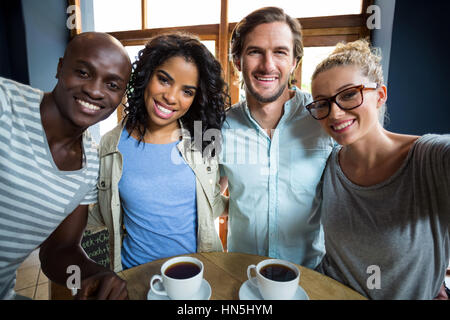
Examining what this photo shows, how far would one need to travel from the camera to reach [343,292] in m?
0.96

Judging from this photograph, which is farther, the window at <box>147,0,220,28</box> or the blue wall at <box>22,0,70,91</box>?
the blue wall at <box>22,0,70,91</box>

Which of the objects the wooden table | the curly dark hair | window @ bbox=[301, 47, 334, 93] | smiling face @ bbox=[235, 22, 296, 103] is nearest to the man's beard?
smiling face @ bbox=[235, 22, 296, 103]

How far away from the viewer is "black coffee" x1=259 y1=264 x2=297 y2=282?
86 cm

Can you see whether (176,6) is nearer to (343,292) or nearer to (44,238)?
(44,238)

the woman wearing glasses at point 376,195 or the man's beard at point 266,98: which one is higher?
the man's beard at point 266,98

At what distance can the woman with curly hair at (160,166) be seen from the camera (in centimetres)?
139

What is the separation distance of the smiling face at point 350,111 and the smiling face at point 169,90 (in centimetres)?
70

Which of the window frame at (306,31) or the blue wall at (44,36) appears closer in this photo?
the window frame at (306,31)

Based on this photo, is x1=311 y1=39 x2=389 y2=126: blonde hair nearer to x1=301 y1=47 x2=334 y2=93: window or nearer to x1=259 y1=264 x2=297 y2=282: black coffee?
x1=259 y1=264 x2=297 y2=282: black coffee

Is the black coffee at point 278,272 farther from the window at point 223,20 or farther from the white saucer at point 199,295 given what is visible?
the window at point 223,20

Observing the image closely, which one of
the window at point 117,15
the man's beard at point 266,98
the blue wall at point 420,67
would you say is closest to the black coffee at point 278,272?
the man's beard at point 266,98

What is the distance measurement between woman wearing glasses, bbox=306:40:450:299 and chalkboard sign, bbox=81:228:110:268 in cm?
203

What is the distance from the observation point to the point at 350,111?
117cm
